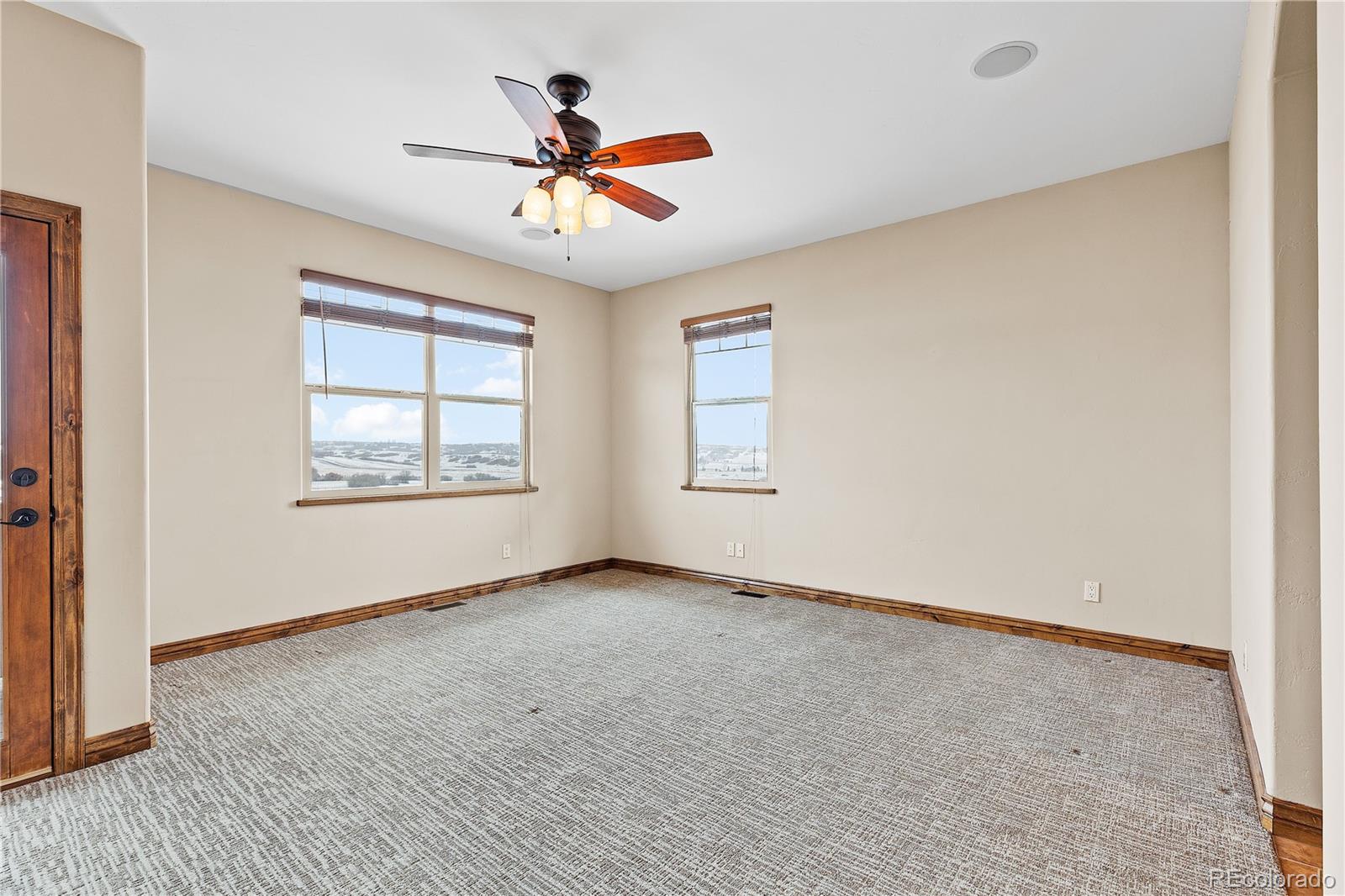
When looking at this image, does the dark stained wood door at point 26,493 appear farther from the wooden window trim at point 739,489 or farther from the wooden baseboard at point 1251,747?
the wooden window trim at point 739,489

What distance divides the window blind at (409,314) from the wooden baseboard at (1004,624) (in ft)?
8.78

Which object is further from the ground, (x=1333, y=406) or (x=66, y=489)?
(x=1333, y=406)

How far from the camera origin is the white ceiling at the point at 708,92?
2.43 meters

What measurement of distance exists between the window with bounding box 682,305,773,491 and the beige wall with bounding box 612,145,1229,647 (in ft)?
0.50

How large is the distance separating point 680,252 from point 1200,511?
380 centimetres

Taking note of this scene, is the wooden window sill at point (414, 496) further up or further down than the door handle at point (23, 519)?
further down

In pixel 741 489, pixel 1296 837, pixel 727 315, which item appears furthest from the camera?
pixel 727 315

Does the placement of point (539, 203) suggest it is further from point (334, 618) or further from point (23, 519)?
point (334, 618)

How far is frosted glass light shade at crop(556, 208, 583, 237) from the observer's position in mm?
2989

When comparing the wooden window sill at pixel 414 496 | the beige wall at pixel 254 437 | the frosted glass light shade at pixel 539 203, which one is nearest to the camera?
the frosted glass light shade at pixel 539 203

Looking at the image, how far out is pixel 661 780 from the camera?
227cm

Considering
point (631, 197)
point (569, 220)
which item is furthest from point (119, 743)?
point (631, 197)

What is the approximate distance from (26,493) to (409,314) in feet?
9.10

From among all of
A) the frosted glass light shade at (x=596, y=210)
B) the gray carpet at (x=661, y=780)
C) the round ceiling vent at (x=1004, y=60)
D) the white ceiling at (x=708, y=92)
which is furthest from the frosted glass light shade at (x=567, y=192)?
the gray carpet at (x=661, y=780)
